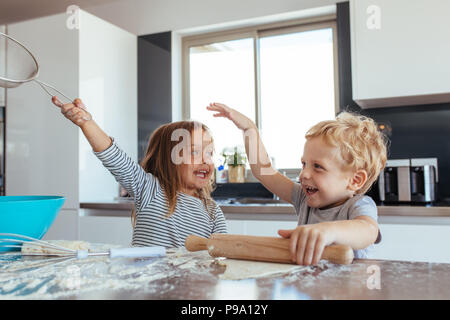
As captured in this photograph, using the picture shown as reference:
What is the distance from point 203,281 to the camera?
0.51 meters

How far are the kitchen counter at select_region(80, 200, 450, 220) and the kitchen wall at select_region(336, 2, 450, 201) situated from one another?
55cm

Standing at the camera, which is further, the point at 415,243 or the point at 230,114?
the point at 415,243

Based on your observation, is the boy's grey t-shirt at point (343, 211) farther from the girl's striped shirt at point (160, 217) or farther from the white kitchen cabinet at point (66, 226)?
the white kitchen cabinet at point (66, 226)

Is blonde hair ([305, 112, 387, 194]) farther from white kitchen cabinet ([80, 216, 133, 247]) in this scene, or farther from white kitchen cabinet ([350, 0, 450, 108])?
white kitchen cabinet ([80, 216, 133, 247])

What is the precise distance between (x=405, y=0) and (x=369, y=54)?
28cm

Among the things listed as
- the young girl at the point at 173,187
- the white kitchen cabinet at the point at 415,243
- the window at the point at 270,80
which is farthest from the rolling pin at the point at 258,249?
the window at the point at 270,80

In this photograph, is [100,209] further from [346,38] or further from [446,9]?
[446,9]

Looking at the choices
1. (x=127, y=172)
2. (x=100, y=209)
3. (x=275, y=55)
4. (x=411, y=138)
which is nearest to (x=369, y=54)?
(x=411, y=138)

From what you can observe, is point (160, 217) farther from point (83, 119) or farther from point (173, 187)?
point (83, 119)

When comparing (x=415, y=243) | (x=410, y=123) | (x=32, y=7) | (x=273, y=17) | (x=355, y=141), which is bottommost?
(x=415, y=243)

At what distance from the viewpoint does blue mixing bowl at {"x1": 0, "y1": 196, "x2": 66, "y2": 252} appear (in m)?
0.75

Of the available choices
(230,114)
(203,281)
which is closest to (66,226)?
(230,114)

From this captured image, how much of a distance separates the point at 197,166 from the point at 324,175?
46 centimetres

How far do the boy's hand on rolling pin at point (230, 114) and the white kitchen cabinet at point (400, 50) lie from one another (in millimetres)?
1130
